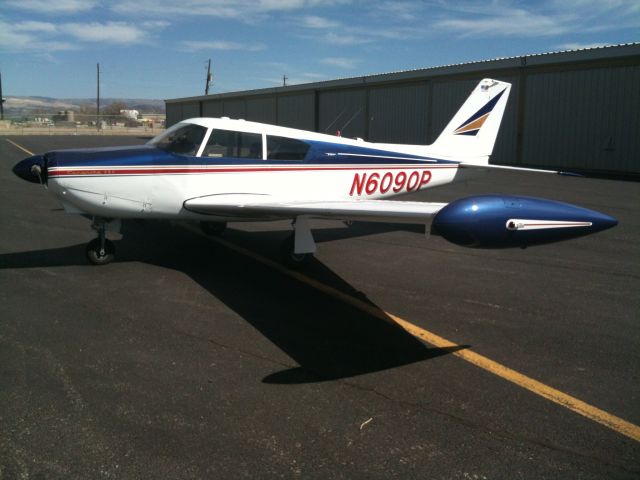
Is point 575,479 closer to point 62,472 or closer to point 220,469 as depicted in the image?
point 220,469

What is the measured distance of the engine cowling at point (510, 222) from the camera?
3662 mm

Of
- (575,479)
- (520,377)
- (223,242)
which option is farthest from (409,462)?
(223,242)

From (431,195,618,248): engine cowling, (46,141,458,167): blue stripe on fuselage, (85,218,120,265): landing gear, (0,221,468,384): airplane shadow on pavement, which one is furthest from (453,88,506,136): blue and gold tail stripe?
(85,218,120,265): landing gear

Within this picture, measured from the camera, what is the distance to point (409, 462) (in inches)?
118

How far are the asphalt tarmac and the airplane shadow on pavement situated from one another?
26 millimetres

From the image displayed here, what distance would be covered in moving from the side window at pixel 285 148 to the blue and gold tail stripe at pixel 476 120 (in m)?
3.43

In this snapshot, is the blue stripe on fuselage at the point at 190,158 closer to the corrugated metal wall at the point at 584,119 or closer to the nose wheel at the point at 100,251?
the nose wheel at the point at 100,251

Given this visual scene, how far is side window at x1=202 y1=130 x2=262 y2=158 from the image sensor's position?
688cm

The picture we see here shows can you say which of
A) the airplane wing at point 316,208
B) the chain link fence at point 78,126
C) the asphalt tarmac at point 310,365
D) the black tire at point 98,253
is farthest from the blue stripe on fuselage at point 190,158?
the chain link fence at point 78,126

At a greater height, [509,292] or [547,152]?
[547,152]

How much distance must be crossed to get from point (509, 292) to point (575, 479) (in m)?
3.52

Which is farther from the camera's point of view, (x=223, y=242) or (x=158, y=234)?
(x=158, y=234)

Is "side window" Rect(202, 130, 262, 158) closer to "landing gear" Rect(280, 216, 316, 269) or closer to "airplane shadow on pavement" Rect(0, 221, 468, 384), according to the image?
"landing gear" Rect(280, 216, 316, 269)

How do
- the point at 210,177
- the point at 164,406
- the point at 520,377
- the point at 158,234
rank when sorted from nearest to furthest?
1. the point at 164,406
2. the point at 520,377
3. the point at 210,177
4. the point at 158,234
